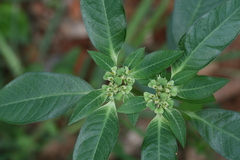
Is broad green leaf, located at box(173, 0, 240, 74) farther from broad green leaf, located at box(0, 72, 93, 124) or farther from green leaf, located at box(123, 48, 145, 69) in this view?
broad green leaf, located at box(0, 72, 93, 124)

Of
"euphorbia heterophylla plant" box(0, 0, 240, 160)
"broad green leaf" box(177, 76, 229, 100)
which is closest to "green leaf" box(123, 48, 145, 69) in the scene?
"euphorbia heterophylla plant" box(0, 0, 240, 160)

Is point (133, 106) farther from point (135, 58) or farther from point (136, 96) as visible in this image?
point (135, 58)

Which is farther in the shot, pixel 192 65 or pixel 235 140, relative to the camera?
pixel 192 65

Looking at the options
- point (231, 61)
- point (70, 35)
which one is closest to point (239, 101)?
point (231, 61)

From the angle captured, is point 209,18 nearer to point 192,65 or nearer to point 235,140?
point 192,65

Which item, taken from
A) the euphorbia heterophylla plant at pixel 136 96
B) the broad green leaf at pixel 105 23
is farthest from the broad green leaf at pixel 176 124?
the broad green leaf at pixel 105 23

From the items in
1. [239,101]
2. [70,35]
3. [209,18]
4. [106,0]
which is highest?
[106,0]
